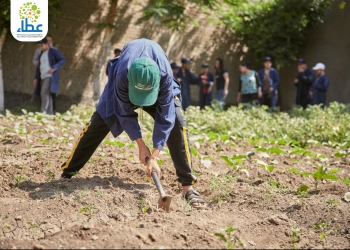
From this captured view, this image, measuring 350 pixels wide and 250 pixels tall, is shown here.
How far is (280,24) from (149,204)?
44.4 ft

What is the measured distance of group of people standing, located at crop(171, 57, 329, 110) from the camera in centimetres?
1394

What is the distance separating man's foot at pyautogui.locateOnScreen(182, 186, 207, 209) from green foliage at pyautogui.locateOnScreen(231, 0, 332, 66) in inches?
487

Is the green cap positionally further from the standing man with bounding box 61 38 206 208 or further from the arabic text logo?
the arabic text logo

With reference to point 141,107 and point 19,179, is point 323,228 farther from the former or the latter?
point 19,179

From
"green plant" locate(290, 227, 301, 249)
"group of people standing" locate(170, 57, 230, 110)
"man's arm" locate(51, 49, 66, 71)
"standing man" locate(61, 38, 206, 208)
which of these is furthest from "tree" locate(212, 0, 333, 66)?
"green plant" locate(290, 227, 301, 249)

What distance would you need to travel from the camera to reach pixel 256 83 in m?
14.0

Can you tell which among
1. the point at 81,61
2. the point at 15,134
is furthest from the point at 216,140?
the point at 81,61

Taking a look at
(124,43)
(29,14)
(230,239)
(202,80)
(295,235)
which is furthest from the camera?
(124,43)

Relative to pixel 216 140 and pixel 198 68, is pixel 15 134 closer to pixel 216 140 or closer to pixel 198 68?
pixel 216 140

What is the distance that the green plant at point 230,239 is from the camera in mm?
3998

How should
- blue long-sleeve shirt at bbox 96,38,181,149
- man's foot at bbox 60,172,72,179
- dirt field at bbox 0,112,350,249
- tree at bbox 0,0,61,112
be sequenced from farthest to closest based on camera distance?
tree at bbox 0,0,61,112 < man's foot at bbox 60,172,72,179 < blue long-sleeve shirt at bbox 96,38,181,149 < dirt field at bbox 0,112,350,249

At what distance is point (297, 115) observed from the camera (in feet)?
40.7

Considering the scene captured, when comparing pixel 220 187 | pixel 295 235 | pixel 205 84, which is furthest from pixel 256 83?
pixel 295 235

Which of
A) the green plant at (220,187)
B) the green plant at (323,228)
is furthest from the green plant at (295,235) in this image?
the green plant at (220,187)
